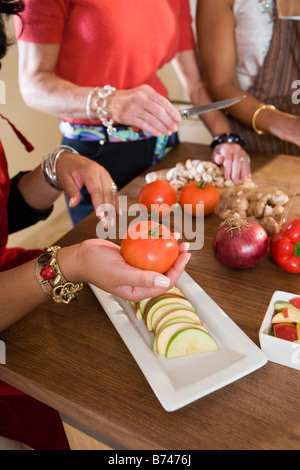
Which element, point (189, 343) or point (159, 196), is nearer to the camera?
point (189, 343)

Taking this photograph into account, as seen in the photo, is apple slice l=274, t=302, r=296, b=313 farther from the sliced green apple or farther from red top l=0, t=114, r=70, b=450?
red top l=0, t=114, r=70, b=450

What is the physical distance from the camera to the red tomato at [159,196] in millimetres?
1243

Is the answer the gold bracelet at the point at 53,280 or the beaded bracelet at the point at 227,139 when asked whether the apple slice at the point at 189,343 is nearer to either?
the gold bracelet at the point at 53,280

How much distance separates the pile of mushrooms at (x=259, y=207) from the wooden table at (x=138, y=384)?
0.15m

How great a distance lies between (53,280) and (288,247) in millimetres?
581

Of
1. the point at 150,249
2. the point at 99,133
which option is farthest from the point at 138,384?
the point at 99,133

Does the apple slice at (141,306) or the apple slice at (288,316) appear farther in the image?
the apple slice at (141,306)

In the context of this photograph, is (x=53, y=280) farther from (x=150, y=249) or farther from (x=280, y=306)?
(x=280, y=306)

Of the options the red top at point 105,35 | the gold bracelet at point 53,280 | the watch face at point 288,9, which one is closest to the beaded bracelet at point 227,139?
the red top at point 105,35

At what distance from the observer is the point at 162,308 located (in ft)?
2.76

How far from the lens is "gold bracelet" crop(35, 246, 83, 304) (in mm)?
858

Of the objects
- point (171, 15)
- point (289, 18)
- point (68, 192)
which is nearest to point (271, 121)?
point (289, 18)

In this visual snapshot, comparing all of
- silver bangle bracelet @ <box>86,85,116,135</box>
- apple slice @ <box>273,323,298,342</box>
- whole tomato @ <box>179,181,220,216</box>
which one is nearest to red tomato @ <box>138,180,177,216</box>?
whole tomato @ <box>179,181,220,216</box>

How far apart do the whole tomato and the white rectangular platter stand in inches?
15.1
